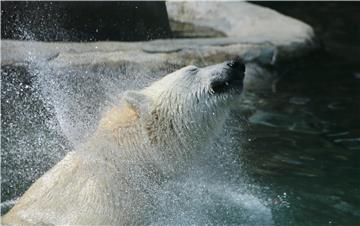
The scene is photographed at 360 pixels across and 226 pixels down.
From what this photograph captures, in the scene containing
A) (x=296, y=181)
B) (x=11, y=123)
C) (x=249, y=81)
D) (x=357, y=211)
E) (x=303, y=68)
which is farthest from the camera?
(x=303, y=68)

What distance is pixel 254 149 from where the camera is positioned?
252 inches

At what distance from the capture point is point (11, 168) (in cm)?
606

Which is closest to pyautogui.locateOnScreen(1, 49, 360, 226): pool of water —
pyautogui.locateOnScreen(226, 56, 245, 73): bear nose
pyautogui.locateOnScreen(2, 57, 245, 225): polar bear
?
pyautogui.locateOnScreen(2, 57, 245, 225): polar bear

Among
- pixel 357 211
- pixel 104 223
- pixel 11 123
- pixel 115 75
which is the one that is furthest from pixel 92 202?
pixel 115 75

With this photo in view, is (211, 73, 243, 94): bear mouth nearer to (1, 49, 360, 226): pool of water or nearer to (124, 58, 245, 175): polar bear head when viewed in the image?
(124, 58, 245, 175): polar bear head

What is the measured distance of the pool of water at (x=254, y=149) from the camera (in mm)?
5129

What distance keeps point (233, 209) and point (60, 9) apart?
381 cm

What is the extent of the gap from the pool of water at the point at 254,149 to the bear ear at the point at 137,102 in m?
0.45

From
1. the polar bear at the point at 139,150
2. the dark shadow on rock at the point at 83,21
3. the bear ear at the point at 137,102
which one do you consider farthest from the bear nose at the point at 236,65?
the dark shadow on rock at the point at 83,21

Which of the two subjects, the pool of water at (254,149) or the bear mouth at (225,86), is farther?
the pool of water at (254,149)

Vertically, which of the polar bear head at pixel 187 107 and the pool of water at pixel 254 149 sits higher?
the polar bear head at pixel 187 107

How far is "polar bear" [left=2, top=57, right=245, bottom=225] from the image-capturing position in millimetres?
4152

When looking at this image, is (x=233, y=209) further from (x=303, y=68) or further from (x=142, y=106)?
(x=303, y=68)

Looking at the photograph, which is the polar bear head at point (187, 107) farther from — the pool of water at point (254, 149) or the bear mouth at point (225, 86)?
the pool of water at point (254, 149)
